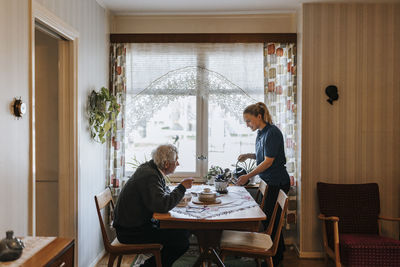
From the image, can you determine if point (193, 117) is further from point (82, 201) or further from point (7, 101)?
point (7, 101)

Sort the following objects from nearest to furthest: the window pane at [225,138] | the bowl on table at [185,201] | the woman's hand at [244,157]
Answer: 1. the bowl on table at [185,201]
2. the woman's hand at [244,157]
3. the window pane at [225,138]

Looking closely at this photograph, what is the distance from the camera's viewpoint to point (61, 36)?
2.71m

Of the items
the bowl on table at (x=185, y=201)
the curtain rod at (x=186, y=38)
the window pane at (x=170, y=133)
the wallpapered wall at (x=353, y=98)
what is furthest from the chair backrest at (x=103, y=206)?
the wallpapered wall at (x=353, y=98)

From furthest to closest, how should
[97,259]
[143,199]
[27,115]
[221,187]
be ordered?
[97,259] < [221,187] < [143,199] < [27,115]

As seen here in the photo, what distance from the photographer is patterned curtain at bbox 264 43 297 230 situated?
147 inches

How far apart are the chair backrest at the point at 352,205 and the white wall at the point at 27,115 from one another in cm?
224

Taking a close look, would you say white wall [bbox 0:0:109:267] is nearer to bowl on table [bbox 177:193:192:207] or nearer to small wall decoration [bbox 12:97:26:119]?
small wall decoration [bbox 12:97:26:119]

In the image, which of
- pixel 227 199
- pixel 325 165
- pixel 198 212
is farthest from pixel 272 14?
pixel 198 212

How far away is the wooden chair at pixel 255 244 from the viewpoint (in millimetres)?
2506

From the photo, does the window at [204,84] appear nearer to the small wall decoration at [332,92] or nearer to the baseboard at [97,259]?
the small wall decoration at [332,92]

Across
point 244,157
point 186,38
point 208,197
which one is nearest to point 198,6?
point 186,38

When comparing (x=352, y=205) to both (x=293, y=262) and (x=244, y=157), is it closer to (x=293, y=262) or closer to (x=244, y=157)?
(x=293, y=262)

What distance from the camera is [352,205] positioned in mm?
3273

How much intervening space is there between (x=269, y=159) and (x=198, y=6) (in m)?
1.83
